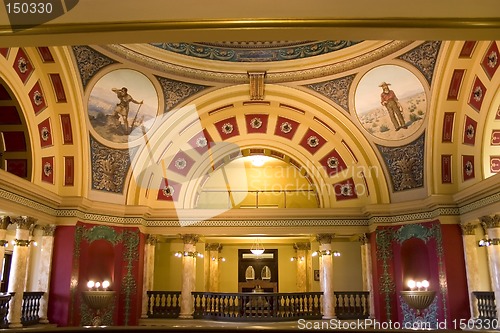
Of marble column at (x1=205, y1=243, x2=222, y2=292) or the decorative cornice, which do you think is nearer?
the decorative cornice

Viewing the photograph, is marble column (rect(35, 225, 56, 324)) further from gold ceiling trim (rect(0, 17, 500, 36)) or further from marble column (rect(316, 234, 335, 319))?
gold ceiling trim (rect(0, 17, 500, 36))

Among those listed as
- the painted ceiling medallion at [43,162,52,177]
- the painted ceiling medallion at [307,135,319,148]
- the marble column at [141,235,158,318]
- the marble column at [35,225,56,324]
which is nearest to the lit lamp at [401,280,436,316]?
the painted ceiling medallion at [307,135,319,148]

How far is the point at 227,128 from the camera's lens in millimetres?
17297

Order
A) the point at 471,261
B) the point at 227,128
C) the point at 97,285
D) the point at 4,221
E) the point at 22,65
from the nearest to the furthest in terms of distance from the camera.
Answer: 1. the point at 22,65
2. the point at 4,221
3. the point at 471,261
4. the point at 97,285
5. the point at 227,128

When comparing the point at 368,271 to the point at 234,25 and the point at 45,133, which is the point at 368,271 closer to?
the point at 45,133

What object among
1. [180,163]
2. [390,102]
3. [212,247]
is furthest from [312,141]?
[212,247]

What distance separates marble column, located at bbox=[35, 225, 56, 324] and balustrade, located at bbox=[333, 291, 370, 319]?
9.63 metres

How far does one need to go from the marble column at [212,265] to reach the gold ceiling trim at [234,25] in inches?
642

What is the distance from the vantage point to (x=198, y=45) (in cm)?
1473

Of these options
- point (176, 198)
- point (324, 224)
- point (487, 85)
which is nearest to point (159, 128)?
point (176, 198)

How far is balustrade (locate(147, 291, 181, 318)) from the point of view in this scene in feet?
51.1

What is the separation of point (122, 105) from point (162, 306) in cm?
730

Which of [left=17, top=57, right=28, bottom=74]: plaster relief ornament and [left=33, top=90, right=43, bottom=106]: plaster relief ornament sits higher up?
[left=17, top=57, right=28, bottom=74]: plaster relief ornament

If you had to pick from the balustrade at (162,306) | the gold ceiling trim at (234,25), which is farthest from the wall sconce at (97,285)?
the gold ceiling trim at (234,25)
